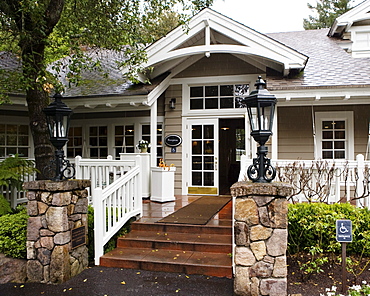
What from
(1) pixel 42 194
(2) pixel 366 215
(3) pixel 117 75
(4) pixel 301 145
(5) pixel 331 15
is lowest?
(2) pixel 366 215

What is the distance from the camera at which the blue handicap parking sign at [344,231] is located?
3.56 metres

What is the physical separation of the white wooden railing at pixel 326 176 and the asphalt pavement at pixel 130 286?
169cm

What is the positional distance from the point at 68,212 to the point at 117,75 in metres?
5.60

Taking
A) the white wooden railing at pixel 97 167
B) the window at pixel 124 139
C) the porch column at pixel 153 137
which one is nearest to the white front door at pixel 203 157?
the porch column at pixel 153 137

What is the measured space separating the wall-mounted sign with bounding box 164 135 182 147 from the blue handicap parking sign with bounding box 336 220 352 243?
17.7 feet

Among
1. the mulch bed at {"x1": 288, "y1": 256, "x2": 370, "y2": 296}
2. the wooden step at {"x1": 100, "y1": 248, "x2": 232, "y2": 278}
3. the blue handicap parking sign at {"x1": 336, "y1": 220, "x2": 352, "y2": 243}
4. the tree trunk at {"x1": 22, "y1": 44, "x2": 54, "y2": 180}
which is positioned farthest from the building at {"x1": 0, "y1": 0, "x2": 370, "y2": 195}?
the blue handicap parking sign at {"x1": 336, "y1": 220, "x2": 352, "y2": 243}

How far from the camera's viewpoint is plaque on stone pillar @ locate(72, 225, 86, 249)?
435 cm

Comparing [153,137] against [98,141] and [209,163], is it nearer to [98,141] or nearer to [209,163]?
[209,163]

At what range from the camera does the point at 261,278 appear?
3424 millimetres

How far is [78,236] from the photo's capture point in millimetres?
4449

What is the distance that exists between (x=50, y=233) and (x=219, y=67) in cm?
587

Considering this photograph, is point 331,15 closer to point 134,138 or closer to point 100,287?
point 134,138

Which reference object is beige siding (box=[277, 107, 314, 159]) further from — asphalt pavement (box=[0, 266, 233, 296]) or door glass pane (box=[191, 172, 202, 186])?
asphalt pavement (box=[0, 266, 233, 296])

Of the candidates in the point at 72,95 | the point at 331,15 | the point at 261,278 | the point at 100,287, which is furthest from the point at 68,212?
the point at 331,15
